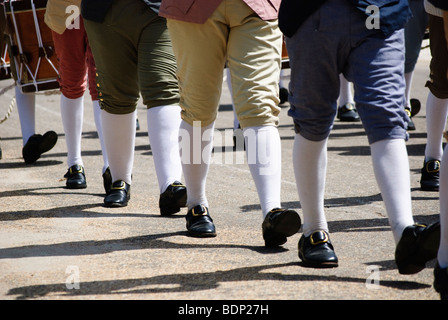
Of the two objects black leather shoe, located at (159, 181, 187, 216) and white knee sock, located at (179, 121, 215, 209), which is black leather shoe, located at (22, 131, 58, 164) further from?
white knee sock, located at (179, 121, 215, 209)

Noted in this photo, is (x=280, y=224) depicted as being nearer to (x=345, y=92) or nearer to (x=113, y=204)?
(x=113, y=204)

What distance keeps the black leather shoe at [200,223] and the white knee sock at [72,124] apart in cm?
188

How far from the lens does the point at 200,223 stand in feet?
14.0

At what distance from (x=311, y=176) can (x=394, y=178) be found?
423 millimetres

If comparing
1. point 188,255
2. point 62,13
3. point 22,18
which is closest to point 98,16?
point 62,13

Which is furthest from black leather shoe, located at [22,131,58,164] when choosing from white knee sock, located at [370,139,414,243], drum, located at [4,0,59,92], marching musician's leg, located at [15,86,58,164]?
white knee sock, located at [370,139,414,243]

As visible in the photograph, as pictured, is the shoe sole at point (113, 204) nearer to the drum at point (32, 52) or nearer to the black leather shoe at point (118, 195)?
the black leather shoe at point (118, 195)

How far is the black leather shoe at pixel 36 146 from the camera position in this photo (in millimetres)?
6816

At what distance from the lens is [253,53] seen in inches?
151

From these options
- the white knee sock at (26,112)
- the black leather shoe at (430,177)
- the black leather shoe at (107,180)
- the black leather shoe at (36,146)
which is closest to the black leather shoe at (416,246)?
the black leather shoe at (430,177)

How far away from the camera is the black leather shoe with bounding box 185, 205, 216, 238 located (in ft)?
13.9

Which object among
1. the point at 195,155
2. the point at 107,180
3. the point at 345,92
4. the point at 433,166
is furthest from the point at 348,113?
the point at 195,155
